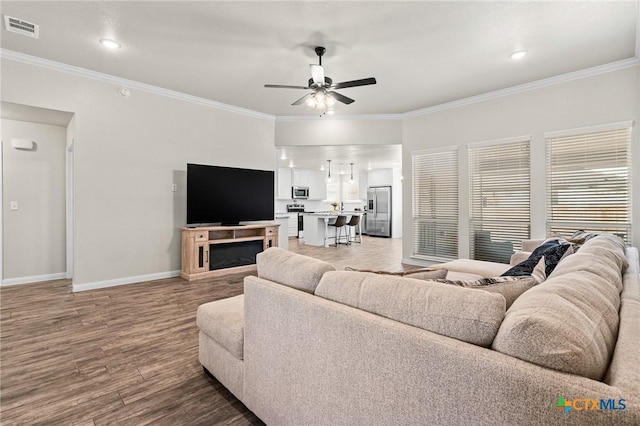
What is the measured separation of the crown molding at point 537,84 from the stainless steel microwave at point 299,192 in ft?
17.6

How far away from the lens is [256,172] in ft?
A: 17.6

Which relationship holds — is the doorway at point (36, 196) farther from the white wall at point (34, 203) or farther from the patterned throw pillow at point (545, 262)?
the patterned throw pillow at point (545, 262)

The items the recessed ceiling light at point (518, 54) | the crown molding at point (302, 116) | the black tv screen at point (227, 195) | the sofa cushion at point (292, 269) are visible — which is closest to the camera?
the sofa cushion at point (292, 269)

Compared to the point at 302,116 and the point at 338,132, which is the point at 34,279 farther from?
the point at 338,132

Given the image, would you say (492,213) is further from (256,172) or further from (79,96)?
(79,96)

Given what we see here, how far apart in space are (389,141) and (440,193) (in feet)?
4.43

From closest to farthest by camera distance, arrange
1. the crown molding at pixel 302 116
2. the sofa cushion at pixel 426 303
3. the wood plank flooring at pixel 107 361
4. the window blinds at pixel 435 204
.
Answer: the sofa cushion at pixel 426 303, the wood plank flooring at pixel 107 361, the crown molding at pixel 302 116, the window blinds at pixel 435 204

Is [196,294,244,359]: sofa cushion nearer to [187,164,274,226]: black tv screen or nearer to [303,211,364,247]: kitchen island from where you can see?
[187,164,274,226]: black tv screen

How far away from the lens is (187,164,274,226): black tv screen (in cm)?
465

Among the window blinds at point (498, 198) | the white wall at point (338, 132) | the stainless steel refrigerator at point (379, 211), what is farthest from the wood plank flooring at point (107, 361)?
the stainless steel refrigerator at point (379, 211)

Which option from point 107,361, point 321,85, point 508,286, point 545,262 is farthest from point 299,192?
point 508,286

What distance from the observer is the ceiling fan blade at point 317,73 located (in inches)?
124

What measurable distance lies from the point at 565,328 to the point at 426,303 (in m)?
0.36

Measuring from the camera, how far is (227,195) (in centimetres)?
501
